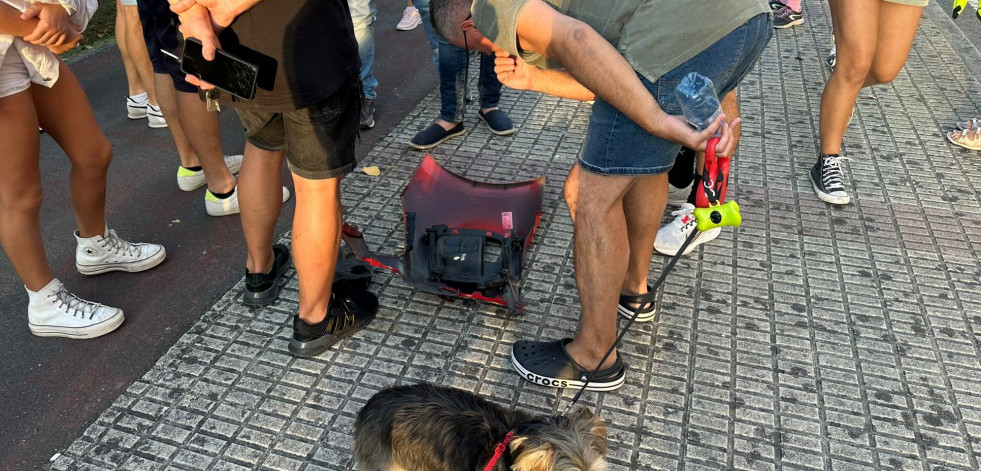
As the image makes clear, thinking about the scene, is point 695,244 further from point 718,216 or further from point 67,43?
point 67,43

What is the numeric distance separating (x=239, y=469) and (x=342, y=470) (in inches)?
15.5

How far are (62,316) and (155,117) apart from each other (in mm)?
2530

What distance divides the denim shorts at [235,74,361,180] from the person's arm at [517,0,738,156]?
860mm

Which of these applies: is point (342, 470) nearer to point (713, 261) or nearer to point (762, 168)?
point (713, 261)

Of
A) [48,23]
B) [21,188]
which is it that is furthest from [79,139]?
[48,23]

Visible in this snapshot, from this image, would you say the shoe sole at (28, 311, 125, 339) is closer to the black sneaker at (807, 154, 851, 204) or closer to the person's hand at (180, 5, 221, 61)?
the person's hand at (180, 5, 221, 61)

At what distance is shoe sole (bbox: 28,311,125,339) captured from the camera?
10.2 ft

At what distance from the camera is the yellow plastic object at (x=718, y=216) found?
2.28 meters

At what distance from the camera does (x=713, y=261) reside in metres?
3.67

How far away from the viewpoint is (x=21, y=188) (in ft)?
9.45

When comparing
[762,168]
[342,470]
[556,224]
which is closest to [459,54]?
[556,224]

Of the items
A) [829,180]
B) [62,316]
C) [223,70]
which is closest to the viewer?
[223,70]

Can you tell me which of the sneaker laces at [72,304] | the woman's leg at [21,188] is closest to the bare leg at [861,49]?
the woman's leg at [21,188]

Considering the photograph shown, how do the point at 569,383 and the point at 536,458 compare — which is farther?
the point at 569,383
